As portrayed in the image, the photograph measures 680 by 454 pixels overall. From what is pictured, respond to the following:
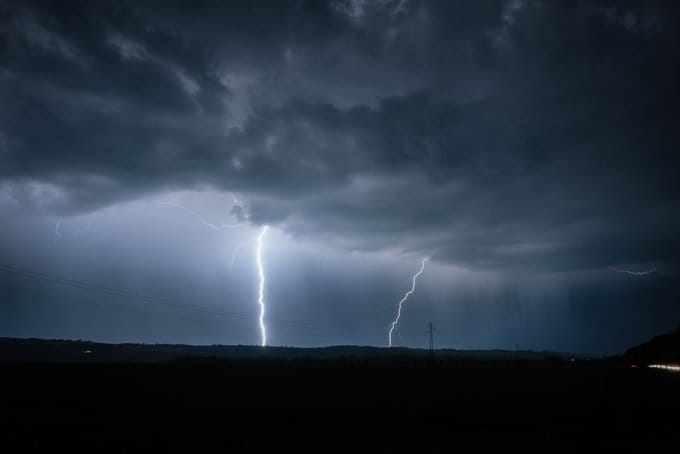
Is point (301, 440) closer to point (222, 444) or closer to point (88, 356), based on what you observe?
point (222, 444)

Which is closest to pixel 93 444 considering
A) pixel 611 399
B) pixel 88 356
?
pixel 611 399

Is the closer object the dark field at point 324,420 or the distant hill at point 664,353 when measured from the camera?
the dark field at point 324,420

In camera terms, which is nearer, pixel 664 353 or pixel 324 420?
pixel 324 420

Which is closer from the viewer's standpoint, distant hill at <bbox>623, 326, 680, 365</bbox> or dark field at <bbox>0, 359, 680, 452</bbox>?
dark field at <bbox>0, 359, 680, 452</bbox>

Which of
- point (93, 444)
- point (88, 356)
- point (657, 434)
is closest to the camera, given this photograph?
point (93, 444)

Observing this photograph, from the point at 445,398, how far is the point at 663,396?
15347 millimetres

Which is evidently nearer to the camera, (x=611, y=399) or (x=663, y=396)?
(x=611, y=399)

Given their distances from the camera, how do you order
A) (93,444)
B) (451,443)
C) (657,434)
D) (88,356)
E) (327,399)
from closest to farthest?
(93,444)
(451,443)
(657,434)
(327,399)
(88,356)

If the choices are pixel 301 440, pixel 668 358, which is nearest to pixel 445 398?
pixel 301 440

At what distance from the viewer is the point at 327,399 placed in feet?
105

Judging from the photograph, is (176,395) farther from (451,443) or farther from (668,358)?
(668,358)

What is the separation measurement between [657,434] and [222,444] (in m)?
14.7

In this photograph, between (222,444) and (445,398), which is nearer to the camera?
(222,444)

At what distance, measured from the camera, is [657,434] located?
1938 cm
